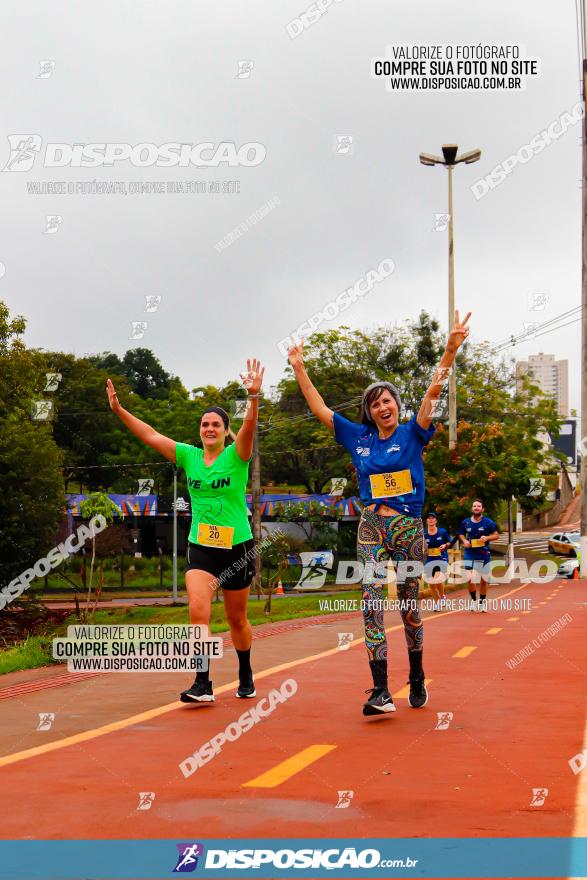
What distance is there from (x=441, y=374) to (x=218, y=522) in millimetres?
1933

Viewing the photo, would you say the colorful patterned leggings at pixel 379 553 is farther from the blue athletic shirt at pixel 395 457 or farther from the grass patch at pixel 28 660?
the grass patch at pixel 28 660

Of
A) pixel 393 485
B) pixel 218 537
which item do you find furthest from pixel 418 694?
pixel 218 537

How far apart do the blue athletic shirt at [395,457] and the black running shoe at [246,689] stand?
5.54 ft

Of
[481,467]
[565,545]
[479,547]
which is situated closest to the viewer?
[479,547]

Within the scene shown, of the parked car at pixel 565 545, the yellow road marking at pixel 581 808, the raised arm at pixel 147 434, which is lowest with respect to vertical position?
the parked car at pixel 565 545

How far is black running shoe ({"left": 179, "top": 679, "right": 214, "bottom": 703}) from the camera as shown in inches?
307

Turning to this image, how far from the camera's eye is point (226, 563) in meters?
7.90

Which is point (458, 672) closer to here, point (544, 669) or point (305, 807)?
point (544, 669)

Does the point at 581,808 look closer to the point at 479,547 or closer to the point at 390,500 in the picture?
the point at 390,500

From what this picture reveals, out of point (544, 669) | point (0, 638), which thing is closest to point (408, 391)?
point (0, 638)

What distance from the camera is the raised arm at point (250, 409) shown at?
771 centimetres

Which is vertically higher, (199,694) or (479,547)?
(479,547)

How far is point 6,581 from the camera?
1326 inches

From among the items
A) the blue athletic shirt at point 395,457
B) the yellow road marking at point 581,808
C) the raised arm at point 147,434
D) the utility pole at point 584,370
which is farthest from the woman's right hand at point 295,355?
the utility pole at point 584,370
